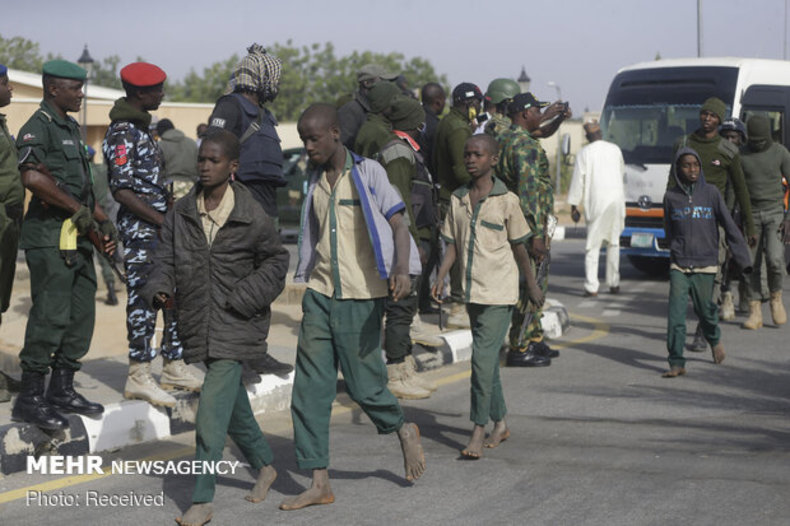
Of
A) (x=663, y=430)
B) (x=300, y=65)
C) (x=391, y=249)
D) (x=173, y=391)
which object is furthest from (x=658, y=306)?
(x=300, y=65)

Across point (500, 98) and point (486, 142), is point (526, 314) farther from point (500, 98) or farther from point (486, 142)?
point (486, 142)

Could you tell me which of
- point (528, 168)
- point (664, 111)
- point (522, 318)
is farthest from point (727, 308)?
point (664, 111)

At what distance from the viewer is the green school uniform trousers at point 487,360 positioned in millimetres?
6496

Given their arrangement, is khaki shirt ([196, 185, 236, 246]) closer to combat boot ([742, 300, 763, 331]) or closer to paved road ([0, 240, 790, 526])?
paved road ([0, 240, 790, 526])

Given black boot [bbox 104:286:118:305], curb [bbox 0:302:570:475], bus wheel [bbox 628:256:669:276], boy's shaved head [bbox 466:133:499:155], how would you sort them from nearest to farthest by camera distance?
curb [bbox 0:302:570:475] < boy's shaved head [bbox 466:133:499:155] < black boot [bbox 104:286:118:305] < bus wheel [bbox 628:256:669:276]

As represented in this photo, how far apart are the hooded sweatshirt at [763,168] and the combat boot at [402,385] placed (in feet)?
15.8

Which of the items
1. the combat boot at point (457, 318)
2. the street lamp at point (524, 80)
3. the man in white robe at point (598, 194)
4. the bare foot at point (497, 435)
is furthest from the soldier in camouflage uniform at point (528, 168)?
the street lamp at point (524, 80)

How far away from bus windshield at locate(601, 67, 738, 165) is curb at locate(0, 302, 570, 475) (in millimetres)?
9097

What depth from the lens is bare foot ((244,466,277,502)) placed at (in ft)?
18.4

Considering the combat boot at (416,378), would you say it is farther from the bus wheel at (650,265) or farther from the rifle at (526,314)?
the bus wheel at (650,265)

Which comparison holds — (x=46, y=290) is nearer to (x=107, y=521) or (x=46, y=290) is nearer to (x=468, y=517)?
(x=107, y=521)

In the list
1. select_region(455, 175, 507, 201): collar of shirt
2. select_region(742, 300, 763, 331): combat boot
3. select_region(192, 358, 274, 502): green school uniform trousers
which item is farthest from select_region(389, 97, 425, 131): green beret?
select_region(742, 300, 763, 331): combat boot

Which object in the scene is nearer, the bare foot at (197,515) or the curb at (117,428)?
the bare foot at (197,515)

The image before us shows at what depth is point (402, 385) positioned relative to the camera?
8172mm
